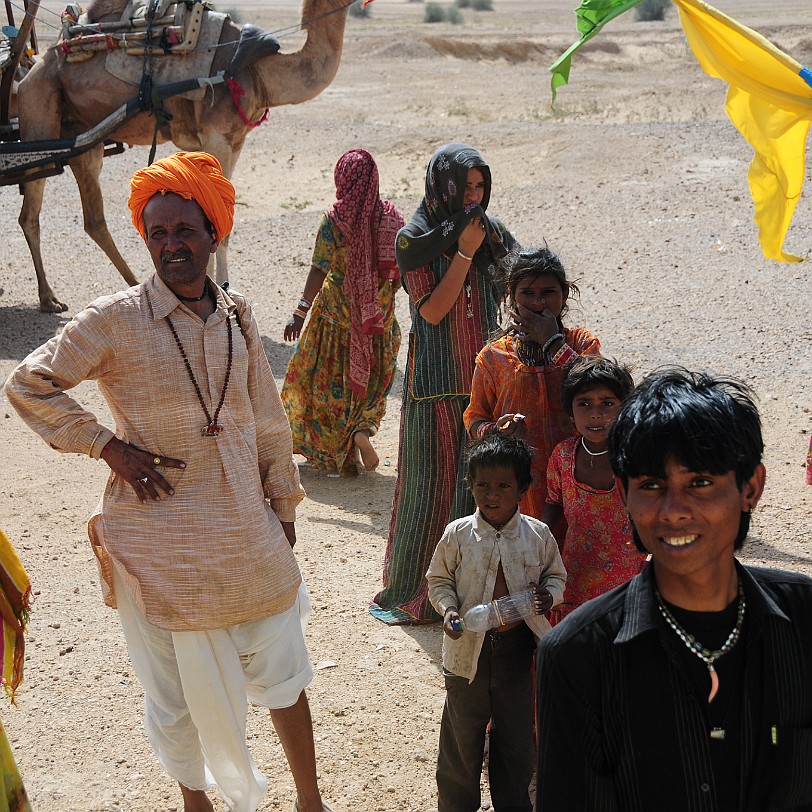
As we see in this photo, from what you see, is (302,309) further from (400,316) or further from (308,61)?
(308,61)

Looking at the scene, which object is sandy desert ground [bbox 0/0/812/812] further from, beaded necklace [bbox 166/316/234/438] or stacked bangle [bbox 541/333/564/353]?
stacked bangle [bbox 541/333/564/353]

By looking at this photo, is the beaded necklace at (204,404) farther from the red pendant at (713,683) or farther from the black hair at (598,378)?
the red pendant at (713,683)

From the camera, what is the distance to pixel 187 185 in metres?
3.00

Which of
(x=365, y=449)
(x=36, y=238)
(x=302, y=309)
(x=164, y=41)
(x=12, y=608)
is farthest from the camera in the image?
(x=36, y=238)

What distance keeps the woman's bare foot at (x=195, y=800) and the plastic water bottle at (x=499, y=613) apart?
2.96 feet

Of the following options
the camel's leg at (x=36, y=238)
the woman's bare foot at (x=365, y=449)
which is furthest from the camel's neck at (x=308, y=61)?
the woman's bare foot at (x=365, y=449)

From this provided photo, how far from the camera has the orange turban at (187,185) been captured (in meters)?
2.98

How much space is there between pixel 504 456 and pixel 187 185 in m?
1.10

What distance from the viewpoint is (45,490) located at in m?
6.33

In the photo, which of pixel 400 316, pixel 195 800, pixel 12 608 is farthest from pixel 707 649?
pixel 400 316

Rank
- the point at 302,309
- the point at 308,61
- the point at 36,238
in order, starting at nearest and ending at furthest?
the point at 302,309, the point at 308,61, the point at 36,238

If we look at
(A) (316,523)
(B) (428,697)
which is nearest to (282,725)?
(B) (428,697)

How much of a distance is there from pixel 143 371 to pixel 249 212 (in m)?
11.2

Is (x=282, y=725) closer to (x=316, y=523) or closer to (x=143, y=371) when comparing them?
(x=143, y=371)
